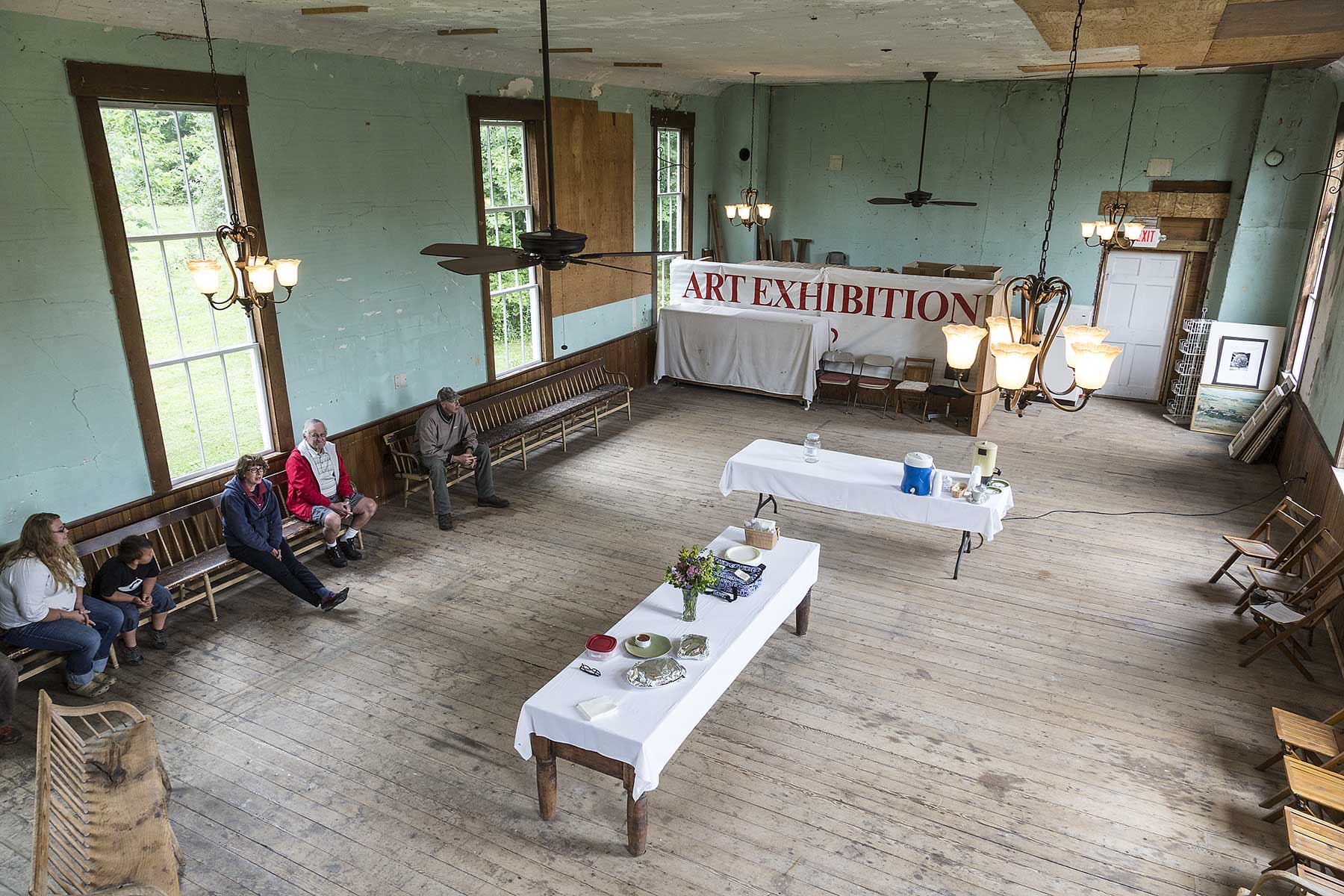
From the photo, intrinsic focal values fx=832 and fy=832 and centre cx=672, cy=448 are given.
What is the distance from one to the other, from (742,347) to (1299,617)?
7.34 metres

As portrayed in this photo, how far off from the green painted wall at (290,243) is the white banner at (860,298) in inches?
116

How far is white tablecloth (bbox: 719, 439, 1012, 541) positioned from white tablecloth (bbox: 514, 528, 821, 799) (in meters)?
1.73

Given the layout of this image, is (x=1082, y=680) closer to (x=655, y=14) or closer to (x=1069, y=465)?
(x=1069, y=465)

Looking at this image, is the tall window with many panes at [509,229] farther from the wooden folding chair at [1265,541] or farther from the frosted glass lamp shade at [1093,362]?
the wooden folding chair at [1265,541]

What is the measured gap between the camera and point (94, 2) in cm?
505

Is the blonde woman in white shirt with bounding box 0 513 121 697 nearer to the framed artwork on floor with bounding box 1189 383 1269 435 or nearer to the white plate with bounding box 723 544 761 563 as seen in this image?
the white plate with bounding box 723 544 761 563

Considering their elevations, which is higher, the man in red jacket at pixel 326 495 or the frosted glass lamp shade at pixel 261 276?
the frosted glass lamp shade at pixel 261 276

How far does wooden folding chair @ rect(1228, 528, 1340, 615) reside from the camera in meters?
5.80

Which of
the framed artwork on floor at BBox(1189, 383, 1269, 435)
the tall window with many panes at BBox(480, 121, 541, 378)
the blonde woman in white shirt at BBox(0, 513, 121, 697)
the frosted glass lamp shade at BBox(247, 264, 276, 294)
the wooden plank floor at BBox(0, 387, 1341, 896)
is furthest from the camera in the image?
the framed artwork on floor at BBox(1189, 383, 1269, 435)

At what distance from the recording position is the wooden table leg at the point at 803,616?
18.6 feet

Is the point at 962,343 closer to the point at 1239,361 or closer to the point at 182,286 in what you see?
the point at 182,286

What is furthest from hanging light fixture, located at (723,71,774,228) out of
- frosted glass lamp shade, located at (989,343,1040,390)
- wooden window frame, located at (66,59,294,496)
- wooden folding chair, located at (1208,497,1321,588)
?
frosted glass lamp shade, located at (989,343,1040,390)

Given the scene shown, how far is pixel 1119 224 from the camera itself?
1116 centimetres

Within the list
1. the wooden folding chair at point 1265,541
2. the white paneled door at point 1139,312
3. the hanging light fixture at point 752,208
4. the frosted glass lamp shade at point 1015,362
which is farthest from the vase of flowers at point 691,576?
the white paneled door at point 1139,312
